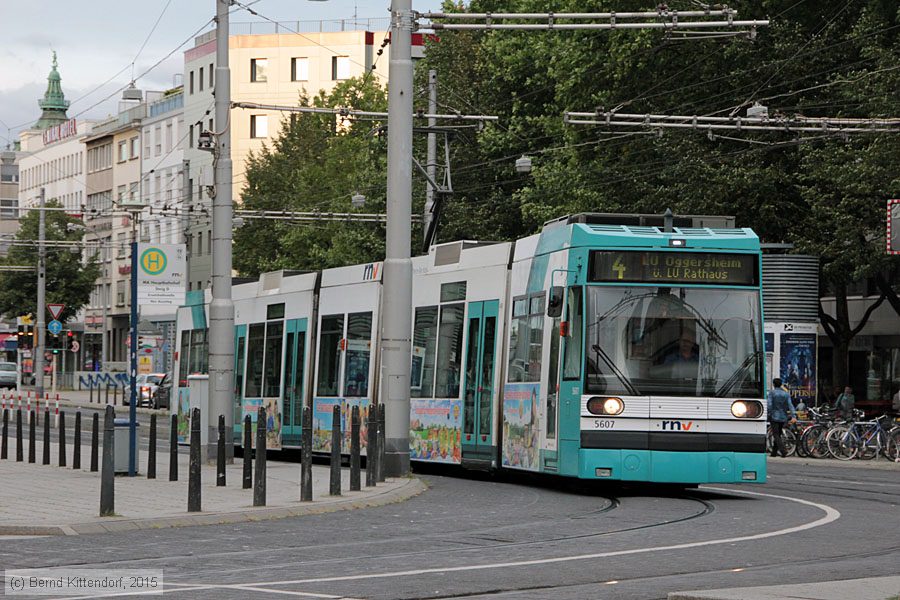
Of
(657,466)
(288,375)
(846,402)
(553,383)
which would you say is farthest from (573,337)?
(846,402)

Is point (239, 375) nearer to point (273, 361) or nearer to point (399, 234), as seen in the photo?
point (273, 361)

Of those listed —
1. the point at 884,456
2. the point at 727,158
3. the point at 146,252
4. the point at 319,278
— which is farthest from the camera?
the point at 727,158

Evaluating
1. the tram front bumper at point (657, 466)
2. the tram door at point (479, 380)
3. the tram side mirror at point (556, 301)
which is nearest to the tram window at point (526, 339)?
the tram door at point (479, 380)

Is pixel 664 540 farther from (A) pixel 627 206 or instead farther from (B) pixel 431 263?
(A) pixel 627 206

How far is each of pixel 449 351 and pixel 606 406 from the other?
4.97 metres

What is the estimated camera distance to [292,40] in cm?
10231

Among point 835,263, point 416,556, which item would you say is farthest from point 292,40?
point 416,556

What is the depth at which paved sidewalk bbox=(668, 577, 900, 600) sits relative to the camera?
995 cm

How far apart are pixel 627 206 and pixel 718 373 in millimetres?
25449

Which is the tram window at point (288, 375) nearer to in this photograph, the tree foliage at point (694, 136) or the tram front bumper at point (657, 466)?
the tree foliage at point (694, 136)

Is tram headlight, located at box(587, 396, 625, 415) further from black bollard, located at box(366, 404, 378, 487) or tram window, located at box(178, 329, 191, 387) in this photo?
tram window, located at box(178, 329, 191, 387)

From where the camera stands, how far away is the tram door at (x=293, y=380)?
29.0 meters

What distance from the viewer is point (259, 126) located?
10331 centimetres

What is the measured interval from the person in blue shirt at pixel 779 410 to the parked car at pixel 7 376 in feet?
A: 217
